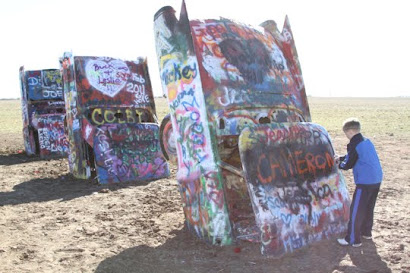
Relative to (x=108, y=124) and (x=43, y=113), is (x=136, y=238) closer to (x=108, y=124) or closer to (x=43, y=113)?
(x=108, y=124)

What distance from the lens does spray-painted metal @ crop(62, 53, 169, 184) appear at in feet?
27.0

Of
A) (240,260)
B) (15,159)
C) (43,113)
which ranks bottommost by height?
(240,260)

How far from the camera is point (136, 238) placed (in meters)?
4.89

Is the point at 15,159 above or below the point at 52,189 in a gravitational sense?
above

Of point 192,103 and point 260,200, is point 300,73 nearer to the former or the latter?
point 192,103

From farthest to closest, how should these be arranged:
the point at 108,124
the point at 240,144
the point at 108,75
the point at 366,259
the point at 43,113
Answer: the point at 43,113 < the point at 108,75 < the point at 108,124 < the point at 240,144 < the point at 366,259

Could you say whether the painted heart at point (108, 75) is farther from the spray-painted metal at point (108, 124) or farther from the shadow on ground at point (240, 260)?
the shadow on ground at point (240, 260)

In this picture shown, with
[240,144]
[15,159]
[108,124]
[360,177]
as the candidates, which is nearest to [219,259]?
[240,144]

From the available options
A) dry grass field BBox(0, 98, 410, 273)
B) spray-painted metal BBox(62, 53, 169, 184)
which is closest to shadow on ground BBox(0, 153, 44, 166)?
spray-painted metal BBox(62, 53, 169, 184)

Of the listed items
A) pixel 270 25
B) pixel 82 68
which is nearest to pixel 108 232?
pixel 270 25

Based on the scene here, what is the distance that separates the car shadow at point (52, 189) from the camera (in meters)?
7.12

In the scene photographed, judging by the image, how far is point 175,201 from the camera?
670cm

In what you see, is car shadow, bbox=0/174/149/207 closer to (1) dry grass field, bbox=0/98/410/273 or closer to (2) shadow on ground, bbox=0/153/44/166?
(1) dry grass field, bbox=0/98/410/273

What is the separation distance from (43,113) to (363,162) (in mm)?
11538
